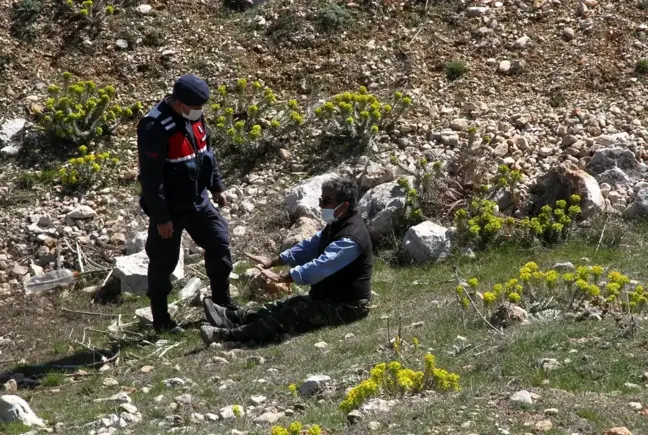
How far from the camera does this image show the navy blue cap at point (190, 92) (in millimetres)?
7367

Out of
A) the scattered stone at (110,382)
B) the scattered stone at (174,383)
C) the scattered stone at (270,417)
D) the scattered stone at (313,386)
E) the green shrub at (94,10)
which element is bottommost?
the scattered stone at (110,382)

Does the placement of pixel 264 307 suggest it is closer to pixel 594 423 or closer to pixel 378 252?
pixel 378 252

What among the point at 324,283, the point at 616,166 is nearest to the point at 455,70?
the point at 616,166

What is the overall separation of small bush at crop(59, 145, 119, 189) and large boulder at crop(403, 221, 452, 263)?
339cm

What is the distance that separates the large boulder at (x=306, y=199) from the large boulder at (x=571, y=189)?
1.89 metres

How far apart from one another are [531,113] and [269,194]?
2751 millimetres

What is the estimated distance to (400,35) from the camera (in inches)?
487

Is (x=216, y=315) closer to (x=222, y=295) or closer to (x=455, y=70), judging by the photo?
(x=222, y=295)

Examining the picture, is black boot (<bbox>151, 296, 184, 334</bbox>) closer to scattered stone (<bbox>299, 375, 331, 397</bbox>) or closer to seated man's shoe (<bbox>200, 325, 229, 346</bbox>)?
seated man's shoe (<bbox>200, 325, 229, 346</bbox>)

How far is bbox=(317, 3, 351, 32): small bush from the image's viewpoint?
494 inches

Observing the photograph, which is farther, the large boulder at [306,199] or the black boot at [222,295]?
the large boulder at [306,199]

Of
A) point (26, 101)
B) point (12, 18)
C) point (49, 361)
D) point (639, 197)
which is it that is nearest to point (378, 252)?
point (639, 197)

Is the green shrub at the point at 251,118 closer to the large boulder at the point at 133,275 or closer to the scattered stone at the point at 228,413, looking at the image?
the large boulder at the point at 133,275

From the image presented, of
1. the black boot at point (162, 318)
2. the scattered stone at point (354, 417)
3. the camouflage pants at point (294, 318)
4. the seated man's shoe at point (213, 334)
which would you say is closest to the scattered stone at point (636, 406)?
the scattered stone at point (354, 417)
